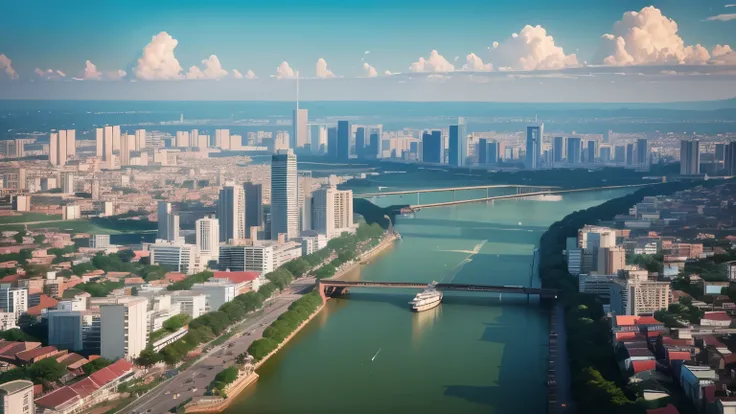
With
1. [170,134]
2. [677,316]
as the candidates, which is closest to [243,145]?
[170,134]

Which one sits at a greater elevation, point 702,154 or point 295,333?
point 702,154

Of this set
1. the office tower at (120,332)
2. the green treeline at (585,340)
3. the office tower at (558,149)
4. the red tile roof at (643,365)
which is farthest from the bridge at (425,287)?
the office tower at (558,149)

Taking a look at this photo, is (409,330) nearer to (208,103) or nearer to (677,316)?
(677,316)

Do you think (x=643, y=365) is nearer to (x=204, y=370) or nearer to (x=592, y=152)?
(x=204, y=370)

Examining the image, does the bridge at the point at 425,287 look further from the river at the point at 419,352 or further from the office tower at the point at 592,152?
the office tower at the point at 592,152

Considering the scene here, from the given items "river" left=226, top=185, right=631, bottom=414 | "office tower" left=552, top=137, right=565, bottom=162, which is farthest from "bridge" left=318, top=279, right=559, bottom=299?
"office tower" left=552, top=137, right=565, bottom=162

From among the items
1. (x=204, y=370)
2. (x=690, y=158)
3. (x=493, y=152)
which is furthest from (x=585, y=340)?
(x=493, y=152)
